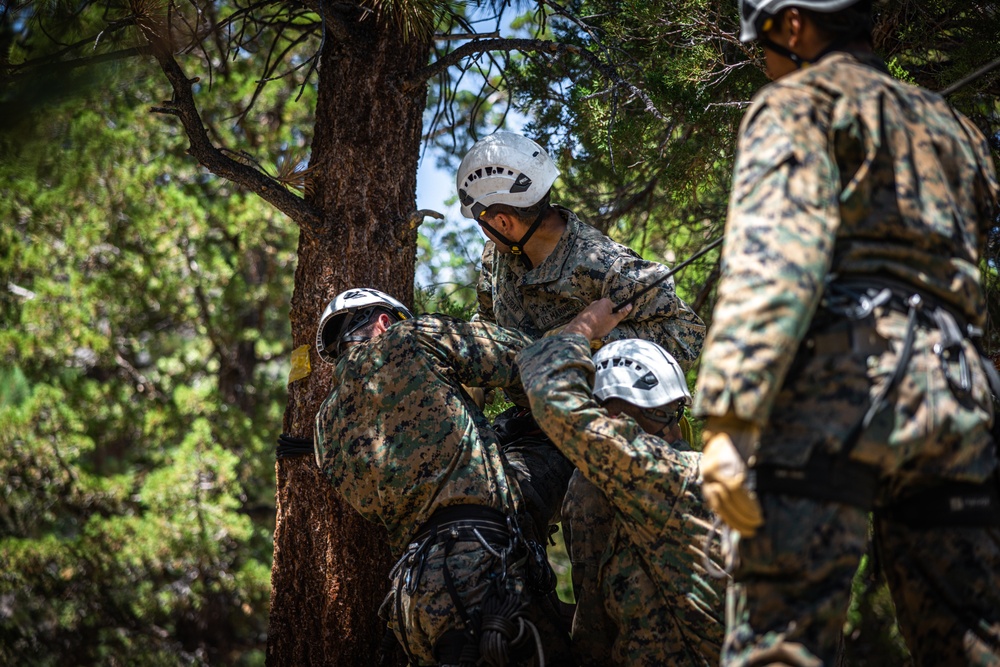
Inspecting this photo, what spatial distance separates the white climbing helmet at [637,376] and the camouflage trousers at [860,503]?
54.7 inches

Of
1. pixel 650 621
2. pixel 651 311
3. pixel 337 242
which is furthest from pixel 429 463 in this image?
pixel 337 242

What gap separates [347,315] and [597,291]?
126 centimetres

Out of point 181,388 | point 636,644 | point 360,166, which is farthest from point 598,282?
point 181,388

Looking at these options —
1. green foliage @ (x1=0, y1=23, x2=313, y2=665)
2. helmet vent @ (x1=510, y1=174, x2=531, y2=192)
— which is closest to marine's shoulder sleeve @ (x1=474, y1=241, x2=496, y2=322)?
helmet vent @ (x1=510, y1=174, x2=531, y2=192)

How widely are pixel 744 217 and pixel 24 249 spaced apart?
11.3 m

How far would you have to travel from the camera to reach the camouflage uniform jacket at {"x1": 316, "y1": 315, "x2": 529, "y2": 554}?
3.98 m

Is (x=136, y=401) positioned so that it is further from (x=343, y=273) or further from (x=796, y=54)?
(x=796, y=54)

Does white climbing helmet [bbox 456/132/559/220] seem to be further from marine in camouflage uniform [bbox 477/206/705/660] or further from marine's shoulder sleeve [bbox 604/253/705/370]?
marine's shoulder sleeve [bbox 604/253/705/370]

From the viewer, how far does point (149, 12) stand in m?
4.80

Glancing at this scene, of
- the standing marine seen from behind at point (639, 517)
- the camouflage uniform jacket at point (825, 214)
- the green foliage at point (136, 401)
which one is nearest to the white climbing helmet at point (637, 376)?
the standing marine seen from behind at point (639, 517)

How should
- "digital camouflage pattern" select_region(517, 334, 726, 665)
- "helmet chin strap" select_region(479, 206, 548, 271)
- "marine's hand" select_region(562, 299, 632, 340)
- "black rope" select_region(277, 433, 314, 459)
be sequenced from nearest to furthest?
1. "digital camouflage pattern" select_region(517, 334, 726, 665)
2. "marine's hand" select_region(562, 299, 632, 340)
3. "black rope" select_region(277, 433, 314, 459)
4. "helmet chin strap" select_region(479, 206, 548, 271)

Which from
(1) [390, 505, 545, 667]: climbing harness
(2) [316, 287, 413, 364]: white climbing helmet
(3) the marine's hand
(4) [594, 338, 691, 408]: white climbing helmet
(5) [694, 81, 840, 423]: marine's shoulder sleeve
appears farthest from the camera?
(2) [316, 287, 413, 364]: white climbing helmet

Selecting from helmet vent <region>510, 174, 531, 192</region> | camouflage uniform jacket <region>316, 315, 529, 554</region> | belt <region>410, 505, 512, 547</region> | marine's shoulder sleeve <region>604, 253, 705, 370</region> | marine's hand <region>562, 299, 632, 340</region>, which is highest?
helmet vent <region>510, 174, 531, 192</region>

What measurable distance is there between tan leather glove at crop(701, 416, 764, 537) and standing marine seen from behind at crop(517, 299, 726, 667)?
3.09 ft
